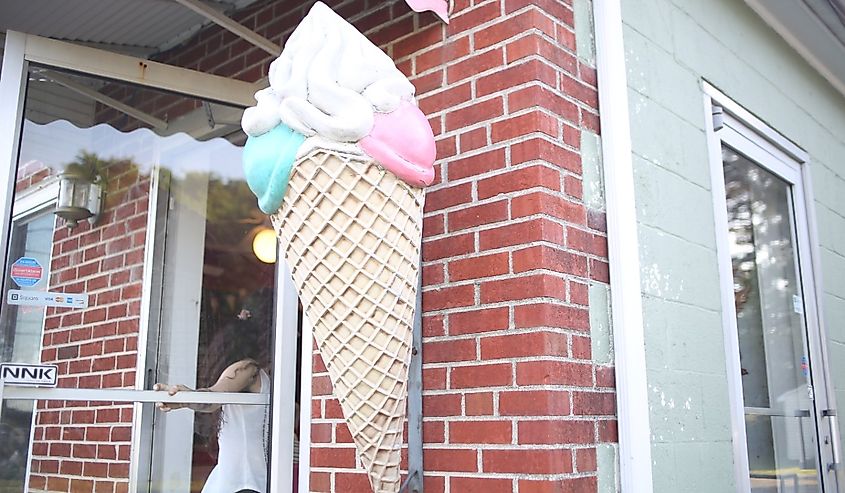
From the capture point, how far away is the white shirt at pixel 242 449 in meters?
2.91

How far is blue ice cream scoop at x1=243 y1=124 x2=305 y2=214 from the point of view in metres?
1.82

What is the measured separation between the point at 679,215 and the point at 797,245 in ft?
4.47

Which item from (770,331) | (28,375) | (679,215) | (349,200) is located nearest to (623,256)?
(679,215)

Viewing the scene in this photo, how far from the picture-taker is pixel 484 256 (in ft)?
7.49

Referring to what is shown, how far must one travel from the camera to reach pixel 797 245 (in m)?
3.85

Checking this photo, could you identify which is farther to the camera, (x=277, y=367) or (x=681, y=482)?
(x=277, y=367)

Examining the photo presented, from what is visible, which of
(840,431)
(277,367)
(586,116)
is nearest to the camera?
(586,116)

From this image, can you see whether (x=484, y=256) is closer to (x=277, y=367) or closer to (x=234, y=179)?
(x=277, y=367)

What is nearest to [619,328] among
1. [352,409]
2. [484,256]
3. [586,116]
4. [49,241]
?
[484,256]

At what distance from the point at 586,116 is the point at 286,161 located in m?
1.06

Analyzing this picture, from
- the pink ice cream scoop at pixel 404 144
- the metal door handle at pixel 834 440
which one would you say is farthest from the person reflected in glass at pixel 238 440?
the metal door handle at pixel 834 440

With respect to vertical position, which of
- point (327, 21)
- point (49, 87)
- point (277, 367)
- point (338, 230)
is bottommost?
point (277, 367)

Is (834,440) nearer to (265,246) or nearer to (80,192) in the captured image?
(265,246)

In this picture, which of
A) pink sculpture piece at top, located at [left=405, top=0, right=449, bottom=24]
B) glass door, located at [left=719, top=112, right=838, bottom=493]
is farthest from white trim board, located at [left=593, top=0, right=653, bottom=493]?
glass door, located at [left=719, top=112, right=838, bottom=493]
